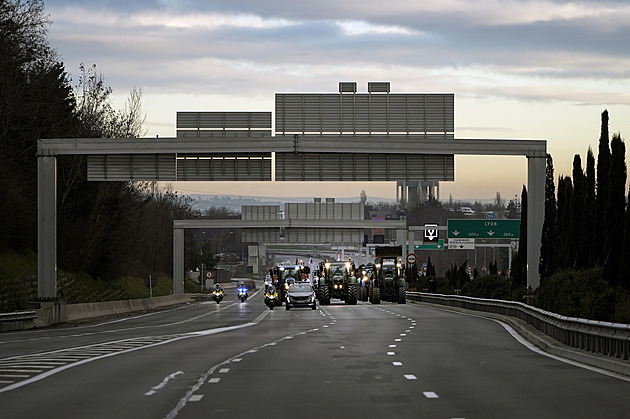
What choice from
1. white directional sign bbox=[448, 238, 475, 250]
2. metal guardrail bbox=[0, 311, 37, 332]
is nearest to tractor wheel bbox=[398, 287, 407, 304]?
white directional sign bbox=[448, 238, 475, 250]

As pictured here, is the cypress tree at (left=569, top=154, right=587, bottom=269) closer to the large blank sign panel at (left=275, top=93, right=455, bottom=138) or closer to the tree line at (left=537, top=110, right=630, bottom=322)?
the tree line at (left=537, top=110, right=630, bottom=322)

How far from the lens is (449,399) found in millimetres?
16031

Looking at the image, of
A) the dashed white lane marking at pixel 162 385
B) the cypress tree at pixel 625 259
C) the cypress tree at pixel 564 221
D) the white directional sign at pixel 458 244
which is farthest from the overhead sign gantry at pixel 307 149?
the white directional sign at pixel 458 244

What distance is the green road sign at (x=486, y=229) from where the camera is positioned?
94.8 metres

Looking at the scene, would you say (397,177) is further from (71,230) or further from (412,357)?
(71,230)

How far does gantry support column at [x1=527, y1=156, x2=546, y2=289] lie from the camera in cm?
4722

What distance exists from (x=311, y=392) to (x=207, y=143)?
31.4m

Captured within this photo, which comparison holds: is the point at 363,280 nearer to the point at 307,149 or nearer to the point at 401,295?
the point at 401,295

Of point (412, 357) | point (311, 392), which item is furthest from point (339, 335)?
point (311, 392)

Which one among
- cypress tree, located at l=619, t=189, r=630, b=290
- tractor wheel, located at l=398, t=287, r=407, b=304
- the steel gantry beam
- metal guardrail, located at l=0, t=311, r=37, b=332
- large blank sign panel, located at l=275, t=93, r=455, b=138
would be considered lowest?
tractor wheel, located at l=398, t=287, r=407, b=304

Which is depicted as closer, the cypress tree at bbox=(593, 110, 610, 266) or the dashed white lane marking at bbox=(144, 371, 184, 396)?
the dashed white lane marking at bbox=(144, 371, 184, 396)

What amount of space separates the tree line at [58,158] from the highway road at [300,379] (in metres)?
28.1

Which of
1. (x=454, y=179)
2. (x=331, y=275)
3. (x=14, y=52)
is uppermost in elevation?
(x=14, y=52)

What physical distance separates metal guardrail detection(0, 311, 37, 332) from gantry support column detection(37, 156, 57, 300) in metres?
2.77
